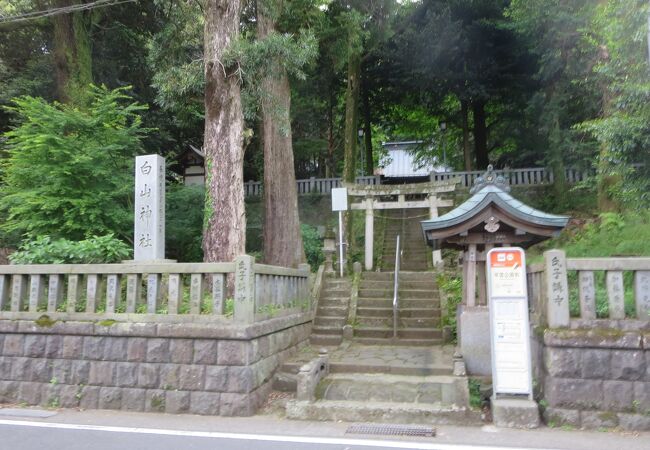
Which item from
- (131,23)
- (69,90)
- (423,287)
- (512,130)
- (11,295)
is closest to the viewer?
(11,295)

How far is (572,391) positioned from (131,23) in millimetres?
17246

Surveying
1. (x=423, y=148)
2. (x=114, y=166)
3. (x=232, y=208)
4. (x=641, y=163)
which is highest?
(x=423, y=148)

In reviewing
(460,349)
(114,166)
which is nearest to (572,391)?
(460,349)

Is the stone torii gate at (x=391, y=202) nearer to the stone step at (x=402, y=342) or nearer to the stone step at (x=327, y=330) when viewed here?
the stone step at (x=327, y=330)

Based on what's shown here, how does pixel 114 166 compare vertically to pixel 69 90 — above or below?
below

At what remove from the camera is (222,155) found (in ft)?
28.2

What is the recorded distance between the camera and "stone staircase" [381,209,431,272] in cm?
1498

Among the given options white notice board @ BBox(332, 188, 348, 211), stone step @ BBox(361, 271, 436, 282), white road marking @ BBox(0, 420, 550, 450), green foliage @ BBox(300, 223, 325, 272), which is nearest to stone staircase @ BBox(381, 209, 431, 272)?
green foliage @ BBox(300, 223, 325, 272)

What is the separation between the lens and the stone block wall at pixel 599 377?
219 inches

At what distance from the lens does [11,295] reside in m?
7.33

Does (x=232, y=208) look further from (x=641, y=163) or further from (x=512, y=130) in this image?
(x=512, y=130)

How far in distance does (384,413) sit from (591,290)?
2934mm

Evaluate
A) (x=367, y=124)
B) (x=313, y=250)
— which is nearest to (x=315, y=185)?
(x=313, y=250)

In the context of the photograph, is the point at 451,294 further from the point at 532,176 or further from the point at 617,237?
the point at 532,176
